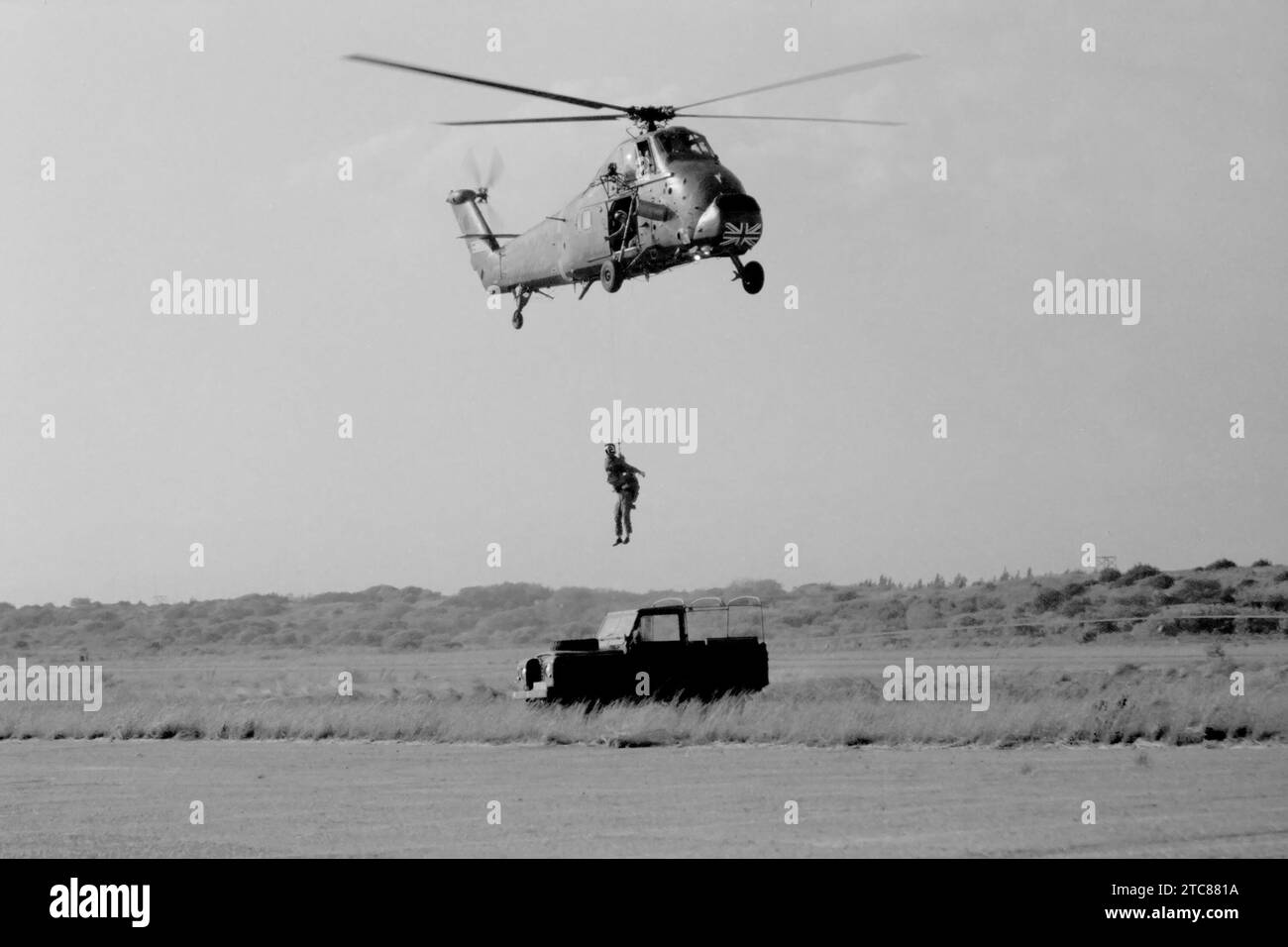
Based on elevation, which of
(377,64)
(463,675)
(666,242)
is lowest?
(463,675)

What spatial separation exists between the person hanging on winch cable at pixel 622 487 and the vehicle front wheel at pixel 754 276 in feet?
11.6

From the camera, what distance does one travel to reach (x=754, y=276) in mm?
27328

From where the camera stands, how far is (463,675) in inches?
2356

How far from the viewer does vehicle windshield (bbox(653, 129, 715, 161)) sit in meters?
28.0

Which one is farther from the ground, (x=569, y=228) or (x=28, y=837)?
(x=569, y=228)

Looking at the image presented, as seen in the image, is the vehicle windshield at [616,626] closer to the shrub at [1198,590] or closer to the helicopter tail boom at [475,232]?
the helicopter tail boom at [475,232]

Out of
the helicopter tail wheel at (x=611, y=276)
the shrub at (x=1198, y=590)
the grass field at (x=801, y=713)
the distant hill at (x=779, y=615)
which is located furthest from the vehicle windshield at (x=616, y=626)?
the shrub at (x=1198, y=590)

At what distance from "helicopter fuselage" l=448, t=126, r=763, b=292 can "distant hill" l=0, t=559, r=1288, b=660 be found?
39.4 metres

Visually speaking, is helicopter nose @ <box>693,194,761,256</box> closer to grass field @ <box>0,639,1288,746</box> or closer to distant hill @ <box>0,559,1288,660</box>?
grass field @ <box>0,639,1288,746</box>

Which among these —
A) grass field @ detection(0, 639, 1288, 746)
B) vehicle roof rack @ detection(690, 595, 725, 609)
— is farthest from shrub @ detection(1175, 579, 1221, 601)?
vehicle roof rack @ detection(690, 595, 725, 609)

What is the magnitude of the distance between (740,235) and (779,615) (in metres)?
69.1
